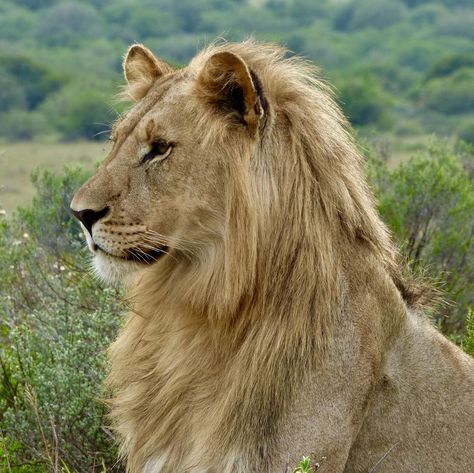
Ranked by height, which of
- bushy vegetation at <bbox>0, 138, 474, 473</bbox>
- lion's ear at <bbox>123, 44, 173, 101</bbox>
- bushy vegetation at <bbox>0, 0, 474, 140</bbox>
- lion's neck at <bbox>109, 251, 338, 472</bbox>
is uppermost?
lion's ear at <bbox>123, 44, 173, 101</bbox>

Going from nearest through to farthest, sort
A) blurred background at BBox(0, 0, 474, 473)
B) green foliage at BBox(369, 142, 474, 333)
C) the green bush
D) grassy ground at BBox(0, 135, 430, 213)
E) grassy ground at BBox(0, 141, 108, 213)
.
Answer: blurred background at BBox(0, 0, 474, 473) → green foliage at BBox(369, 142, 474, 333) → grassy ground at BBox(0, 135, 430, 213) → grassy ground at BBox(0, 141, 108, 213) → the green bush

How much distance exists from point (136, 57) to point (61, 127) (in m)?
44.3

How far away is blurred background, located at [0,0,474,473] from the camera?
18.5 feet

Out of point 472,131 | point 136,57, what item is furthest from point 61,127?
point 136,57

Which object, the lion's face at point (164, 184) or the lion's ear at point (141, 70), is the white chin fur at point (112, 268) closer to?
the lion's face at point (164, 184)

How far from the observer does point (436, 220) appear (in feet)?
26.3

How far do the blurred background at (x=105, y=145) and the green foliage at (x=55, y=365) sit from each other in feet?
0.04

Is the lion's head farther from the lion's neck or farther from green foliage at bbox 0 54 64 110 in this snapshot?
green foliage at bbox 0 54 64 110

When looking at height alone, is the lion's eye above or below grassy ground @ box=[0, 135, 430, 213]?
above

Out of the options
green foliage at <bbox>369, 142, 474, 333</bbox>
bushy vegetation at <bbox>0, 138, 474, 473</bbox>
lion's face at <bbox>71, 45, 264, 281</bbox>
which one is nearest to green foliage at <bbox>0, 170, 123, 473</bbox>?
bushy vegetation at <bbox>0, 138, 474, 473</bbox>

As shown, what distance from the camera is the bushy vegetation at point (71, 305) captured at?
5.56 m

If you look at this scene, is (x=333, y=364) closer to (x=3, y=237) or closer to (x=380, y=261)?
(x=380, y=261)

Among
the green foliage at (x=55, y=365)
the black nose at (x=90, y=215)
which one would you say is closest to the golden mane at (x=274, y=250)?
the black nose at (x=90, y=215)

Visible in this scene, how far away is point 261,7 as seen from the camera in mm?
98375
